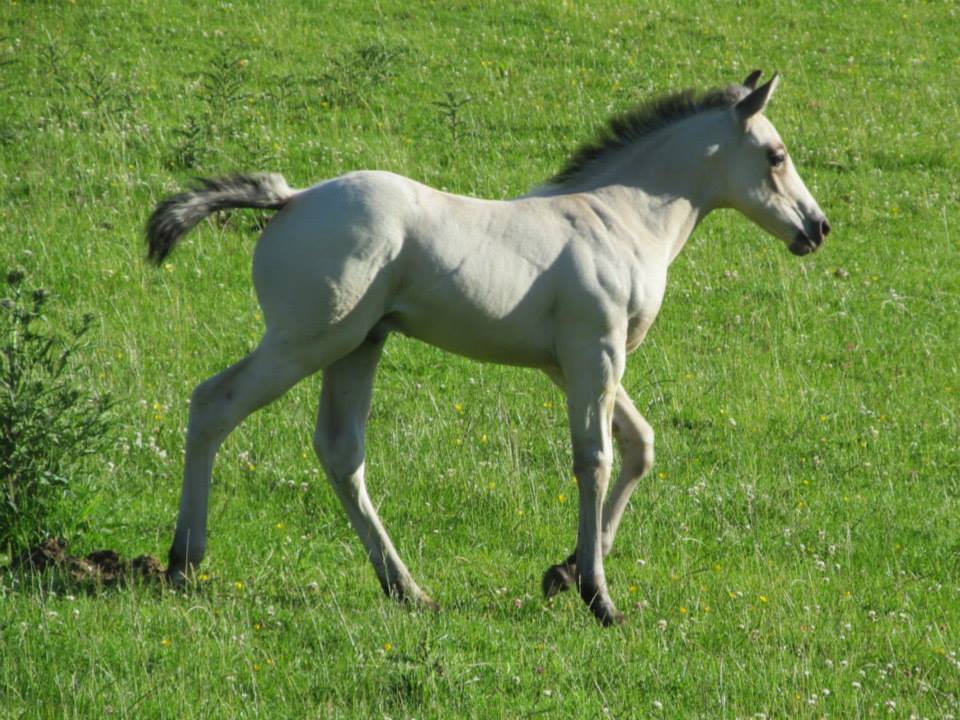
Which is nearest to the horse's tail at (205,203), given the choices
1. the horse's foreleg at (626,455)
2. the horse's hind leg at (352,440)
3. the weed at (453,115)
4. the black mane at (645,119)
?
the horse's hind leg at (352,440)

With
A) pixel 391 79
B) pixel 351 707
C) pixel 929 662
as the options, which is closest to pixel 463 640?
pixel 351 707

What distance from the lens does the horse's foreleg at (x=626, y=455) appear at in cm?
739

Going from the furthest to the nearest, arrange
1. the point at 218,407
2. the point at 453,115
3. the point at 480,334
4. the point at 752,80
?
the point at 453,115 < the point at 752,80 < the point at 480,334 < the point at 218,407

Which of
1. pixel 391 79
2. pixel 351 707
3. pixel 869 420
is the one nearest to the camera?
pixel 351 707

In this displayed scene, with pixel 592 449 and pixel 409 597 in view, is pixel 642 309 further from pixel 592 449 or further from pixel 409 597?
pixel 409 597

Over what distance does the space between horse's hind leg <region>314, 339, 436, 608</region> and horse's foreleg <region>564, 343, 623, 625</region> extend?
0.84m

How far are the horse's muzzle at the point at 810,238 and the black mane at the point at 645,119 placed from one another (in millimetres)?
820

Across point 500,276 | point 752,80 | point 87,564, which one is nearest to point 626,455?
point 500,276

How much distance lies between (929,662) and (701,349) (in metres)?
5.41

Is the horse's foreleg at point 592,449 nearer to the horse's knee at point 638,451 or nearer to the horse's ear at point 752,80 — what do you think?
the horse's knee at point 638,451

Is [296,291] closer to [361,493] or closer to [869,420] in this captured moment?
[361,493]

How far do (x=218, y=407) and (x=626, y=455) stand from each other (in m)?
2.26

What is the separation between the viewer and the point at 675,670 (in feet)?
20.4

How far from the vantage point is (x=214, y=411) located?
6543 mm
